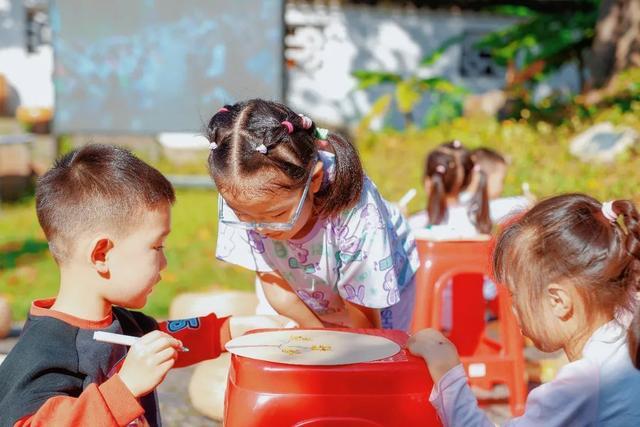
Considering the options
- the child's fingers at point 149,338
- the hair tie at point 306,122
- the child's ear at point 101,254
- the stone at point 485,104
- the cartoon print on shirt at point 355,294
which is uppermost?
the hair tie at point 306,122

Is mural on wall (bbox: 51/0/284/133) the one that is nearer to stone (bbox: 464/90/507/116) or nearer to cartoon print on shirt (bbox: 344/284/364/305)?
stone (bbox: 464/90/507/116)

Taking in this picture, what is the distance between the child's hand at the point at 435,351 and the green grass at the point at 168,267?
2.76 meters

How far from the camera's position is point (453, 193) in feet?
13.3

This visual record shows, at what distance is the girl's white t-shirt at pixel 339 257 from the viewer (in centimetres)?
225

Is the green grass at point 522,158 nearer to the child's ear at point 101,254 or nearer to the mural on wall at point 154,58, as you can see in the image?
the mural on wall at point 154,58

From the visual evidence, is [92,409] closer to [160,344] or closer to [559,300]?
[160,344]

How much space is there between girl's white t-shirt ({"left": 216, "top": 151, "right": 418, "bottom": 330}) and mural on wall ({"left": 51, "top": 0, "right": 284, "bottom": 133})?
20.9 feet

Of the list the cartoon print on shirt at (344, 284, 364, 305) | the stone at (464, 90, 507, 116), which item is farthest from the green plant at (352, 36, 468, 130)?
the cartoon print on shirt at (344, 284, 364, 305)

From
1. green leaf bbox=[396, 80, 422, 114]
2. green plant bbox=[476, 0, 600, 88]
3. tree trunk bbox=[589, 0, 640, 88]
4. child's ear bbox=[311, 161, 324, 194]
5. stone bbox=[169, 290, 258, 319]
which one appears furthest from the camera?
green leaf bbox=[396, 80, 422, 114]

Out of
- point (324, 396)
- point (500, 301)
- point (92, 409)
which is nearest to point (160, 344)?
point (92, 409)

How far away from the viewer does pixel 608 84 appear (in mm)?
9148

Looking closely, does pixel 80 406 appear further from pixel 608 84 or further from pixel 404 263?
pixel 608 84

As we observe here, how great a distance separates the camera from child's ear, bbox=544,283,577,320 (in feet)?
5.44

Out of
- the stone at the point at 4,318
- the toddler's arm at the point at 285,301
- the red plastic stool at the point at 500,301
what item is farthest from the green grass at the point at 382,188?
the toddler's arm at the point at 285,301
